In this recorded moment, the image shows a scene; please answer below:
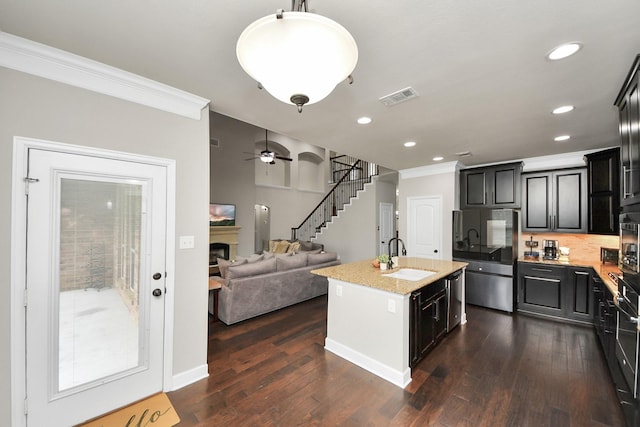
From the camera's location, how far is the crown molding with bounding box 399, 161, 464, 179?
507cm

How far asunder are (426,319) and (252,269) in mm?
2508

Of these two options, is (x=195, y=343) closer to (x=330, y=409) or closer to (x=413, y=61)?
(x=330, y=409)

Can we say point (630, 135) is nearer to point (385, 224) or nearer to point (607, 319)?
point (607, 319)

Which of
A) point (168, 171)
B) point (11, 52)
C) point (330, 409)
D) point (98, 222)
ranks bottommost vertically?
point (330, 409)

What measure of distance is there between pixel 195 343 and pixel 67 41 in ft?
8.22

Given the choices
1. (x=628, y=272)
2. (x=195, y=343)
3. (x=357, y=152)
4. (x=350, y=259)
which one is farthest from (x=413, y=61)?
(x=350, y=259)

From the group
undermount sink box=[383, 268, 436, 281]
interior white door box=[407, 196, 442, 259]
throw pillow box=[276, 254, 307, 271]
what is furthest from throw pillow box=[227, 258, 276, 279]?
interior white door box=[407, 196, 442, 259]

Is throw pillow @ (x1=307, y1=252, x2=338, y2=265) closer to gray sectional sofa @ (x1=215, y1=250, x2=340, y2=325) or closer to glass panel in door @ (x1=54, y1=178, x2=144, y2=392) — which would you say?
gray sectional sofa @ (x1=215, y1=250, x2=340, y2=325)

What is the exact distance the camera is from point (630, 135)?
1979mm

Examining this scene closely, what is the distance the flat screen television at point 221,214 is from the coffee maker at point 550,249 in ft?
23.2

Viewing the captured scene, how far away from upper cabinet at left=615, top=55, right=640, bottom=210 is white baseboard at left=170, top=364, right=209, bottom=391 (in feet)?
12.3

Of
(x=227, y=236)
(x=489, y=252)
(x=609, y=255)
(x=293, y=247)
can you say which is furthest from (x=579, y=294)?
(x=227, y=236)

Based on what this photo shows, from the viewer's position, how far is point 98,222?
82.2 inches

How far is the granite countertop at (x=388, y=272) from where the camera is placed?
258 cm
